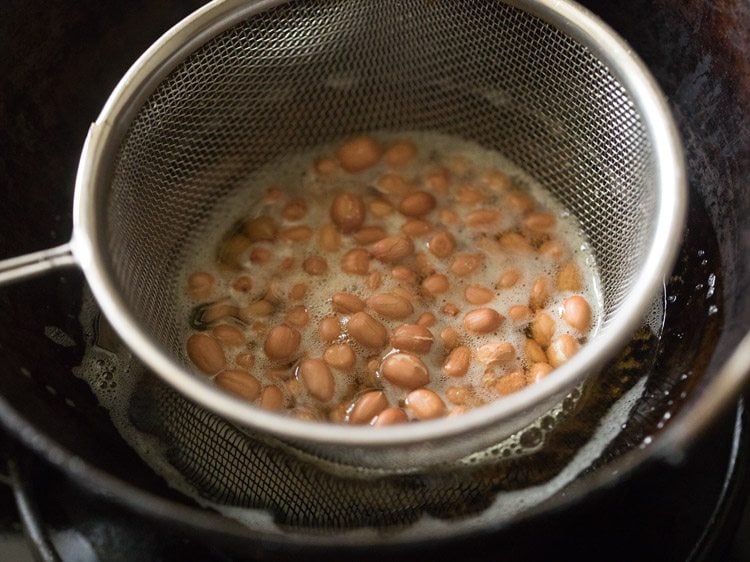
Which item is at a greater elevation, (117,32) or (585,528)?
(117,32)

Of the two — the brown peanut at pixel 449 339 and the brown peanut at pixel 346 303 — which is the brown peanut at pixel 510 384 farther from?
the brown peanut at pixel 346 303

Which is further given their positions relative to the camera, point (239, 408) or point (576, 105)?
point (576, 105)

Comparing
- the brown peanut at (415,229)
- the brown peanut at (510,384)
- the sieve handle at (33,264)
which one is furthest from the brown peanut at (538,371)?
the sieve handle at (33,264)

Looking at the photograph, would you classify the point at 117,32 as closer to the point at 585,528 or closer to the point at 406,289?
the point at 406,289

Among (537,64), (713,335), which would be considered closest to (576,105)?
(537,64)

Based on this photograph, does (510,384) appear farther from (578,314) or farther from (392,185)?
(392,185)

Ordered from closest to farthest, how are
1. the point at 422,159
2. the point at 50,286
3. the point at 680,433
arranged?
the point at 680,433
the point at 50,286
the point at 422,159

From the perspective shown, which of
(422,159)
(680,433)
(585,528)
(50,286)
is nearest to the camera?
(680,433)

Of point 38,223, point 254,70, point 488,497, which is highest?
point 254,70
